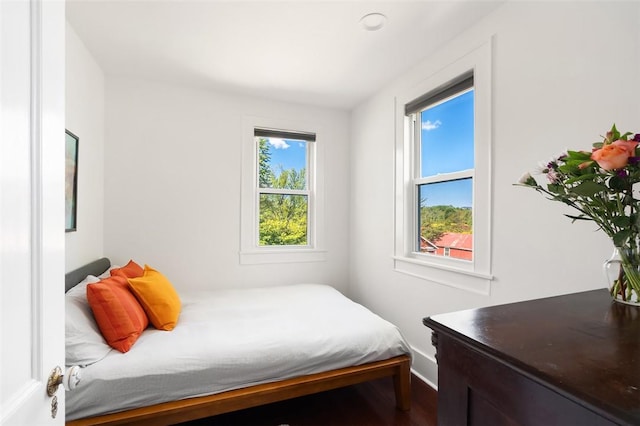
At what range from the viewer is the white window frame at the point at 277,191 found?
321 cm

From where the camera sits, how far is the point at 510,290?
1.81 metres

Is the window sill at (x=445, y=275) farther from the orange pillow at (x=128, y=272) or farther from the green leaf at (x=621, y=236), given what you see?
the orange pillow at (x=128, y=272)

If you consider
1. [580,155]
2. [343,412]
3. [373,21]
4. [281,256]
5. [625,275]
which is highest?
[373,21]

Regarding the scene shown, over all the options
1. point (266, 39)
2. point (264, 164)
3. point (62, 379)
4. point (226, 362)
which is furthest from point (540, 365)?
point (264, 164)

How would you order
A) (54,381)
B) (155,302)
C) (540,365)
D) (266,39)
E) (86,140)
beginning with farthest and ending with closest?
(86,140) < (266,39) < (155,302) < (54,381) < (540,365)

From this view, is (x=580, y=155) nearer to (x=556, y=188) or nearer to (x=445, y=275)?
(x=556, y=188)

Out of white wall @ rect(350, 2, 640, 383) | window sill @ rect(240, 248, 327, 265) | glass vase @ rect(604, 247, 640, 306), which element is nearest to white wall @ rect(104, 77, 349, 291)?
window sill @ rect(240, 248, 327, 265)

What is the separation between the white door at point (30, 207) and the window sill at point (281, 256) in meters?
2.41

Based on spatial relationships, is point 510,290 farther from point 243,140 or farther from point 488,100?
point 243,140

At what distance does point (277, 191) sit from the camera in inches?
134

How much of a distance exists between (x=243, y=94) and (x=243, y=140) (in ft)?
1.52

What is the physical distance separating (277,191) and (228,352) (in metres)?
1.97

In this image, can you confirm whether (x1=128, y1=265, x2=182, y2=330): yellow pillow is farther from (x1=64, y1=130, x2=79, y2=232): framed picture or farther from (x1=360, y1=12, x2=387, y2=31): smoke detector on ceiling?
(x1=360, y1=12, x2=387, y2=31): smoke detector on ceiling

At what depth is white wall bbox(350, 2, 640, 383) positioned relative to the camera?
54.2 inches
